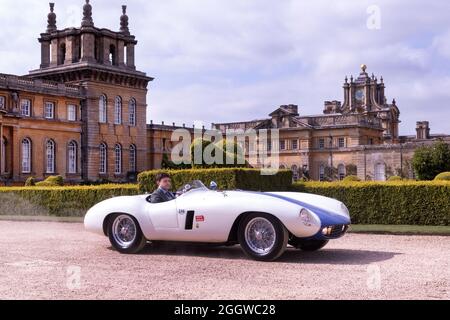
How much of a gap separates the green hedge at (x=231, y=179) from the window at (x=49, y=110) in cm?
3394

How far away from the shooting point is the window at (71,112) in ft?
→ 176

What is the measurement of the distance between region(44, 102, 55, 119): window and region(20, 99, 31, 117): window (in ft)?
5.36

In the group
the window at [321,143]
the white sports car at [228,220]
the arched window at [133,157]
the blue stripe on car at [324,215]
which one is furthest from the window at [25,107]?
the blue stripe on car at [324,215]

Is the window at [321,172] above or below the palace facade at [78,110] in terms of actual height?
below

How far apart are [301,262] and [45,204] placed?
1802 cm

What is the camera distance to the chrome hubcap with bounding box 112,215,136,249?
35.0 feet

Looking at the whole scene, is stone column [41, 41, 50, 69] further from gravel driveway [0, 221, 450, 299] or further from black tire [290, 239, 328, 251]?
black tire [290, 239, 328, 251]

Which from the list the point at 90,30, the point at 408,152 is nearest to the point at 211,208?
the point at 90,30

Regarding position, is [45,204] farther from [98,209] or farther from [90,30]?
[90,30]

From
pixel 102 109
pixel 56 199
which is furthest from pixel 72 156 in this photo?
pixel 56 199

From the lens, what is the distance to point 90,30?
54219mm

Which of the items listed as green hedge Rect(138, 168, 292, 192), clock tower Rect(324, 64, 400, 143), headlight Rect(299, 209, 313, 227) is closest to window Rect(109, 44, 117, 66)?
green hedge Rect(138, 168, 292, 192)

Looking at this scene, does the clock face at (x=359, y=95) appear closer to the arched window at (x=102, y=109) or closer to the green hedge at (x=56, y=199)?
the arched window at (x=102, y=109)

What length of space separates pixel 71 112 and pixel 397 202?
41021 mm
